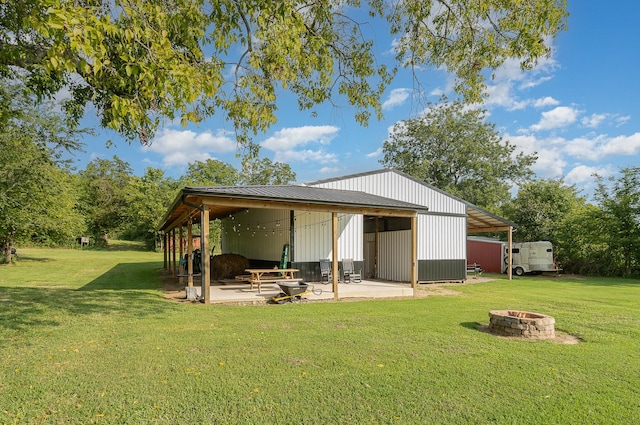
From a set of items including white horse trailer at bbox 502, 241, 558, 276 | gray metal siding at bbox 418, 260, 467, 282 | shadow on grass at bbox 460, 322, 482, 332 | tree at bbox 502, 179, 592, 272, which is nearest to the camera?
shadow on grass at bbox 460, 322, 482, 332

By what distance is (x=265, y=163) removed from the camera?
1891 inches

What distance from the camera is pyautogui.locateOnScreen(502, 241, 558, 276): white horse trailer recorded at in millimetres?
20031

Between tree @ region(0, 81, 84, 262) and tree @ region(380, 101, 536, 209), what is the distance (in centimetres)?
2643

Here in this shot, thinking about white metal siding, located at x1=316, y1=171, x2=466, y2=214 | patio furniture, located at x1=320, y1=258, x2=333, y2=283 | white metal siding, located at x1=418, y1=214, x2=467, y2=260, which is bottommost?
patio furniture, located at x1=320, y1=258, x2=333, y2=283

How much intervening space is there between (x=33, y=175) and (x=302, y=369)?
2034cm

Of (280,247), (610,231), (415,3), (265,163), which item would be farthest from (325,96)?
(265,163)

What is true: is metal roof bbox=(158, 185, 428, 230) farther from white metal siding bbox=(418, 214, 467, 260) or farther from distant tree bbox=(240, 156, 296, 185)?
distant tree bbox=(240, 156, 296, 185)

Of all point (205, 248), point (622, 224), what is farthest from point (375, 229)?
point (622, 224)

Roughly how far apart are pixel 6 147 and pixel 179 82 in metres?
19.0

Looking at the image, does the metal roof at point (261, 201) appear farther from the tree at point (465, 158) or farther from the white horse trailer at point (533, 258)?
the tree at point (465, 158)

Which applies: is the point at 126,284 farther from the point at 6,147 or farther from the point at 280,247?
the point at 6,147

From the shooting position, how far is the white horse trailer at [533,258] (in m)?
20.0

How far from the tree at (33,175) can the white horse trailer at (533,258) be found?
899 inches

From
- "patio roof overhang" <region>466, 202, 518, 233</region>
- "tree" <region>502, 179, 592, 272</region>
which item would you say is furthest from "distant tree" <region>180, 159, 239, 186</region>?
"patio roof overhang" <region>466, 202, 518, 233</region>
